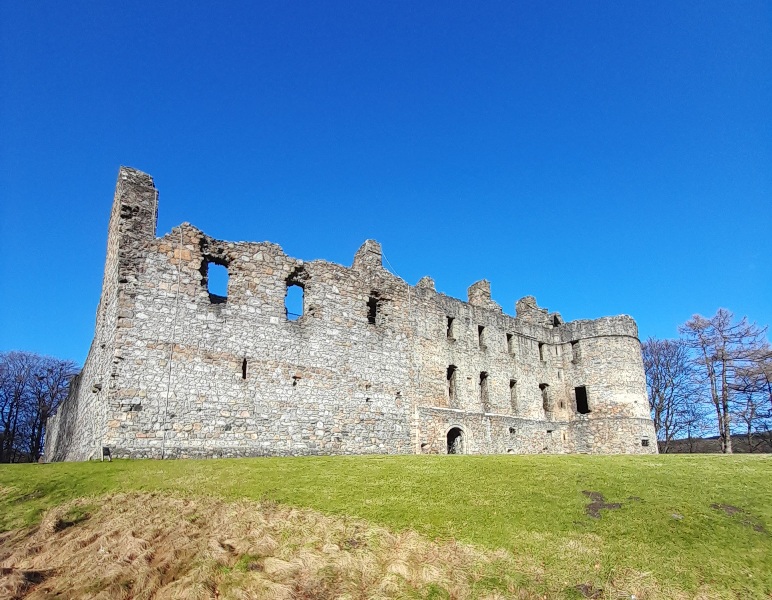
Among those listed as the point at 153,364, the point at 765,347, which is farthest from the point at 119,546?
the point at 765,347

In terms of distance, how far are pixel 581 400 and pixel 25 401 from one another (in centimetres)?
4635

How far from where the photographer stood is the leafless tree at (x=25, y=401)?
156ft

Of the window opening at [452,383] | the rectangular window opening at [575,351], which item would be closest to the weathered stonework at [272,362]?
the window opening at [452,383]

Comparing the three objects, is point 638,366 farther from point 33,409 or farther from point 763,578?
point 33,409

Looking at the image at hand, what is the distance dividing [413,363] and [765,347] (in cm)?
2397

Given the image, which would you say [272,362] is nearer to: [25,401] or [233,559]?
[233,559]

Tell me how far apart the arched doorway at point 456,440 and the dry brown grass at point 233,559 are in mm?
15917

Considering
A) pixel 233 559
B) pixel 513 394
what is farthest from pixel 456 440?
pixel 233 559

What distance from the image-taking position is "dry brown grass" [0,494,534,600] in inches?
317

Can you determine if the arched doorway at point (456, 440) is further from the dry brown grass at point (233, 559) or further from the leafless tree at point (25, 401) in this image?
the leafless tree at point (25, 401)

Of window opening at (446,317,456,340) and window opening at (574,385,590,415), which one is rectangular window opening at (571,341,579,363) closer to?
window opening at (574,385,590,415)

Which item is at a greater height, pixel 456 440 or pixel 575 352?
pixel 575 352

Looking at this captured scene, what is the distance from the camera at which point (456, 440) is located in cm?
2636

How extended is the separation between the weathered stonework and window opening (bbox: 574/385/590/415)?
A: 14.2 ft
